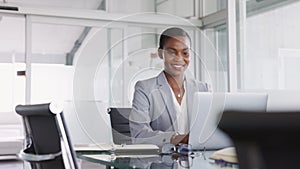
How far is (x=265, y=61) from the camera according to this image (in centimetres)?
524

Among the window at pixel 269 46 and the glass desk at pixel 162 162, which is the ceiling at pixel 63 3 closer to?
the window at pixel 269 46

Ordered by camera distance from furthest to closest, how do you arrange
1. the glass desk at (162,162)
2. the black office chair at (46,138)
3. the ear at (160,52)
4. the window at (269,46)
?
the window at (269,46)
the ear at (160,52)
the glass desk at (162,162)
the black office chair at (46,138)

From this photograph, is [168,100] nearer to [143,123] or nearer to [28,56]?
[143,123]

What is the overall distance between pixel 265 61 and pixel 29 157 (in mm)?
4262

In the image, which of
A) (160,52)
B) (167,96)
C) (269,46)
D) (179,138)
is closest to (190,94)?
(167,96)

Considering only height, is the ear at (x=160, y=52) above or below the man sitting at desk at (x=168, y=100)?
above

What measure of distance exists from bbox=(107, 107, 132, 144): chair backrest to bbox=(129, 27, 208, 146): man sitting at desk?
494 mm

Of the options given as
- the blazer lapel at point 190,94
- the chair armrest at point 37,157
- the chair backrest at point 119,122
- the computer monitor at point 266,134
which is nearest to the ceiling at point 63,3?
the chair backrest at point 119,122

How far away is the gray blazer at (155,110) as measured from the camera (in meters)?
2.21

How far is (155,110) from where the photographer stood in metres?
2.26

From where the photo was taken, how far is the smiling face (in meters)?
2.38

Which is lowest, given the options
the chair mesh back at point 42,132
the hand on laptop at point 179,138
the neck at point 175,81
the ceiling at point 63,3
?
the hand on laptop at point 179,138

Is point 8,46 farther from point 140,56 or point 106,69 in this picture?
point 140,56

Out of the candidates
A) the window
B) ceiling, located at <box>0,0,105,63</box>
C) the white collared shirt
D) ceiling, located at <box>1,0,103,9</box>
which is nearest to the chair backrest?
the white collared shirt
